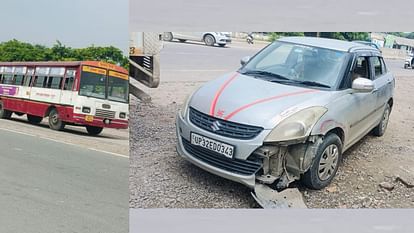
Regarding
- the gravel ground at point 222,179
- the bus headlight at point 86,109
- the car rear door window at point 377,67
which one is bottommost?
the gravel ground at point 222,179

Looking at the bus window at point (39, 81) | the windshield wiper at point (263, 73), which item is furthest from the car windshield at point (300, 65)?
the bus window at point (39, 81)

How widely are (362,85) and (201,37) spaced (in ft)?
2.71

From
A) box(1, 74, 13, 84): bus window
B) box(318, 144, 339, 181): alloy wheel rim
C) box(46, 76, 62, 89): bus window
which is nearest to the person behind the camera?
box(318, 144, 339, 181): alloy wheel rim

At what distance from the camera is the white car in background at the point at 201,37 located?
1.81 meters

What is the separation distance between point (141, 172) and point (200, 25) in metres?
0.79

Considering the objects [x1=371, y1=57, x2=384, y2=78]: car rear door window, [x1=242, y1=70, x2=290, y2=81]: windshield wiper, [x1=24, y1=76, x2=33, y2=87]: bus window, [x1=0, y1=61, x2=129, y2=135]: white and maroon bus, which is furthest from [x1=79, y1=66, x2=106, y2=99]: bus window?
[x1=371, y1=57, x2=384, y2=78]: car rear door window

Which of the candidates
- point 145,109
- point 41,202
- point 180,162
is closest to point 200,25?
point 145,109

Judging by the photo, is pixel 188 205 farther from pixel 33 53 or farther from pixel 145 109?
pixel 33 53

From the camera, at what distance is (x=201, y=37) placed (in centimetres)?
182

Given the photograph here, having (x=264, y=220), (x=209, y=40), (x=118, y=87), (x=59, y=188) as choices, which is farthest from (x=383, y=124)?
(x=59, y=188)

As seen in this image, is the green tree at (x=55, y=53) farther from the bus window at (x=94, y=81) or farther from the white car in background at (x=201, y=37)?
the white car in background at (x=201, y=37)

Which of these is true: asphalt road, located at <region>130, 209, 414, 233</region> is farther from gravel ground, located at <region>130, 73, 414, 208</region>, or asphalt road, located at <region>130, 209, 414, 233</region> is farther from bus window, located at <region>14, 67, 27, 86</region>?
bus window, located at <region>14, 67, 27, 86</region>

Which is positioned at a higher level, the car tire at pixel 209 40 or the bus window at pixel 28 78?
the car tire at pixel 209 40

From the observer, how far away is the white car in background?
5.93 ft
